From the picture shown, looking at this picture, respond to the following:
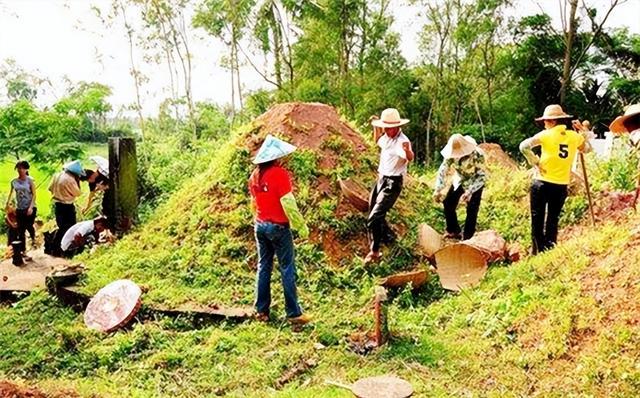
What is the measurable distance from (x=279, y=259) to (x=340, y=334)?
0.87 metres

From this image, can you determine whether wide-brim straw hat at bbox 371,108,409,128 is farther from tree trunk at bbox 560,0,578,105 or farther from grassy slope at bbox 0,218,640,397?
tree trunk at bbox 560,0,578,105

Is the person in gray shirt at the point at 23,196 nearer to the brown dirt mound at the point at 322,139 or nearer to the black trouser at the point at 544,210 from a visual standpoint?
the brown dirt mound at the point at 322,139

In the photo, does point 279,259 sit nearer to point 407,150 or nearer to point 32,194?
point 407,150

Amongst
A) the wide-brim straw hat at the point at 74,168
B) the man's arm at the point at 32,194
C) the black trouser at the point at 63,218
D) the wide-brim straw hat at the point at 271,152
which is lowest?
the black trouser at the point at 63,218

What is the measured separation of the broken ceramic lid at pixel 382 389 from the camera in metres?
3.28

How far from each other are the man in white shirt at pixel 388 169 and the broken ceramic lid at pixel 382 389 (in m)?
3.34

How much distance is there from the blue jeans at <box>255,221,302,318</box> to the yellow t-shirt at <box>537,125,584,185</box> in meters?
2.77

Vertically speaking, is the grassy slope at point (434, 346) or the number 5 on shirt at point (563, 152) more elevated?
Answer: the number 5 on shirt at point (563, 152)

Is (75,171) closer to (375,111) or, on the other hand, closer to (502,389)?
(502,389)

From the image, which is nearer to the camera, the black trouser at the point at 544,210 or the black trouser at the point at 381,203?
the black trouser at the point at 544,210

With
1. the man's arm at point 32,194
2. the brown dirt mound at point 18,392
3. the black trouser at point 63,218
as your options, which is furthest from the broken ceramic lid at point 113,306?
the man's arm at point 32,194

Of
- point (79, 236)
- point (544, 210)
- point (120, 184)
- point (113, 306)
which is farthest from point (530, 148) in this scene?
point (79, 236)

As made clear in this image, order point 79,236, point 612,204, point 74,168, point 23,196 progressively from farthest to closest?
point 23,196 → point 74,168 → point 79,236 → point 612,204

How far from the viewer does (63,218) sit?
8430mm
